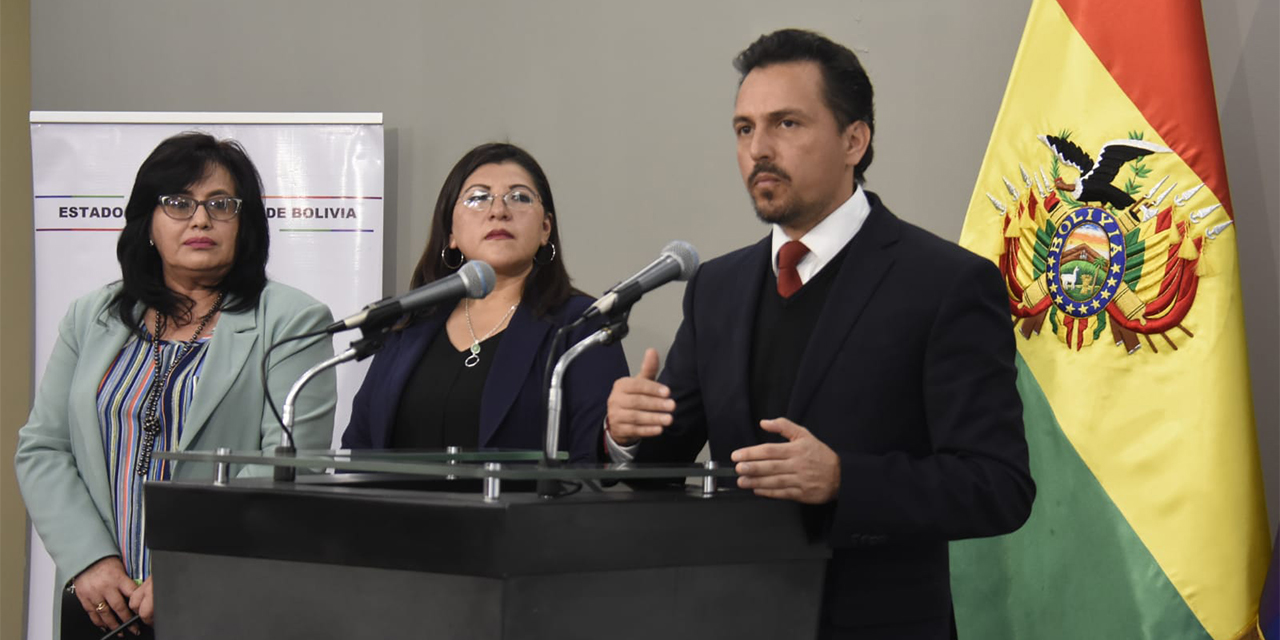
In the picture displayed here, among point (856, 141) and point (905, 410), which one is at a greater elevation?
point (856, 141)

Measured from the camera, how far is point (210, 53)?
14.1 ft

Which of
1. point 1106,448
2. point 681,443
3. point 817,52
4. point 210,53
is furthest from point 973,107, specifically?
point 210,53

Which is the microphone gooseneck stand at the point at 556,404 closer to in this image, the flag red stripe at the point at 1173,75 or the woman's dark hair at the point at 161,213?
the woman's dark hair at the point at 161,213

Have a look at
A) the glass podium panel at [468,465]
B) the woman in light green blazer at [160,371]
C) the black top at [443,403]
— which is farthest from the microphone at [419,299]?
the woman in light green blazer at [160,371]

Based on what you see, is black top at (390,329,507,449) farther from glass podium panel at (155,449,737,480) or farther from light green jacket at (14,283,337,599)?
glass podium panel at (155,449,737,480)

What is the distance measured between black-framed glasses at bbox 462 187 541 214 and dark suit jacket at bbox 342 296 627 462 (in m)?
0.25

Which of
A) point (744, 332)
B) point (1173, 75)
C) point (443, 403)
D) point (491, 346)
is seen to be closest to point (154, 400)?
point (443, 403)

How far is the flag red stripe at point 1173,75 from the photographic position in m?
2.65

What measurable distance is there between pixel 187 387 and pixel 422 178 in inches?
63.7

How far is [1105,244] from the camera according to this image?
2717mm

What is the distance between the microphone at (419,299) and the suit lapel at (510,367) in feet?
3.09

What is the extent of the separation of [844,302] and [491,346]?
3.90 feet

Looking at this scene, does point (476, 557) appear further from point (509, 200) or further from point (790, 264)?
point (509, 200)

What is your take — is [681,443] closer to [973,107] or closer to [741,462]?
[741,462]
